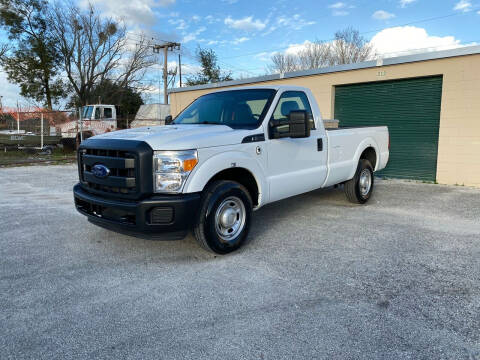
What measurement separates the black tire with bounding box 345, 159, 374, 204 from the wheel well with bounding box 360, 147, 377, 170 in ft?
0.87

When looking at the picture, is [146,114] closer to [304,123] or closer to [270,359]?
[304,123]

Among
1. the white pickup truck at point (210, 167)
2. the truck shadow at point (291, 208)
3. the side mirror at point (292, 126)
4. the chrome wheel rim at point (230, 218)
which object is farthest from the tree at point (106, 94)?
the chrome wheel rim at point (230, 218)

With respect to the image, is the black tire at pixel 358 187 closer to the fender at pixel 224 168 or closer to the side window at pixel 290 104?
the side window at pixel 290 104

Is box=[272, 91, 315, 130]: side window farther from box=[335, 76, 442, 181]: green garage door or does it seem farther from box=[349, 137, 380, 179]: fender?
box=[335, 76, 442, 181]: green garage door

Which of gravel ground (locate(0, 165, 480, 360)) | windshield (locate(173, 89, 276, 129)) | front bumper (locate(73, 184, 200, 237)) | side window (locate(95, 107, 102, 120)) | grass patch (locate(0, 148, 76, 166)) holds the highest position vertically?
side window (locate(95, 107, 102, 120))

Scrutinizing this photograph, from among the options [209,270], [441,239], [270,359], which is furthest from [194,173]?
[441,239]

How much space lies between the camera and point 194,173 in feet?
12.0

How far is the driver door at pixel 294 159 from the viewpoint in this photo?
4660mm

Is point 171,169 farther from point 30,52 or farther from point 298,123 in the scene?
point 30,52

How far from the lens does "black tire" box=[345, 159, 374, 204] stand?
6.69 metres

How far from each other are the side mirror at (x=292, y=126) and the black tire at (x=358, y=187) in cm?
254

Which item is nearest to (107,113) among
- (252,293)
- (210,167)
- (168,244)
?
(168,244)

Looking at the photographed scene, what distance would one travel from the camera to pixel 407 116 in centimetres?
1023

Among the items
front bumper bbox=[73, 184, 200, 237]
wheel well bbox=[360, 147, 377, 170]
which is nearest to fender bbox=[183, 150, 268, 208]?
front bumper bbox=[73, 184, 200, 237]
